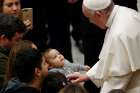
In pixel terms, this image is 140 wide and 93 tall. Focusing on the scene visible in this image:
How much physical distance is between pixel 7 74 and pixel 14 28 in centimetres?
108

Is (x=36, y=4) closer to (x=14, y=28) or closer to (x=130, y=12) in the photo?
(x=14, y=28)

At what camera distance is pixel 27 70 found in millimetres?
4312

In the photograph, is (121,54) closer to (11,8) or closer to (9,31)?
(9,31)

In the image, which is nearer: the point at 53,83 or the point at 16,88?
the point at 16,88

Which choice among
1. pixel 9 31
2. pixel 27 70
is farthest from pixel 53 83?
pixel 9 31

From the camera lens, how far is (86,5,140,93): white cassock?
4617mm

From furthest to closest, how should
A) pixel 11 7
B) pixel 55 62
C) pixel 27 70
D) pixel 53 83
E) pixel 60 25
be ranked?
pixel 60 25, pixel 11 7, pixel 55 62, pixel 53 83, pixel 27 70

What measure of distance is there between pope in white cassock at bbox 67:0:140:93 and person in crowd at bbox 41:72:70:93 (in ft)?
1.19

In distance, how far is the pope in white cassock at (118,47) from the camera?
4.62 m

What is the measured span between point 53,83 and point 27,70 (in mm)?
684

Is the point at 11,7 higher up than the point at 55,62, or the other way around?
the point at 11,7

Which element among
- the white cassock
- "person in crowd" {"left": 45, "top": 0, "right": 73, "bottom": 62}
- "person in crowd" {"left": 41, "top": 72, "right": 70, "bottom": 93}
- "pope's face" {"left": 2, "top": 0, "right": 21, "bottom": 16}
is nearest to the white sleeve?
the white cassock

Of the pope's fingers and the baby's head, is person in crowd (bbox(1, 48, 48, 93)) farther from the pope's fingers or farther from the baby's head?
the baby's head

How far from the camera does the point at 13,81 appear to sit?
4328 millimetres
